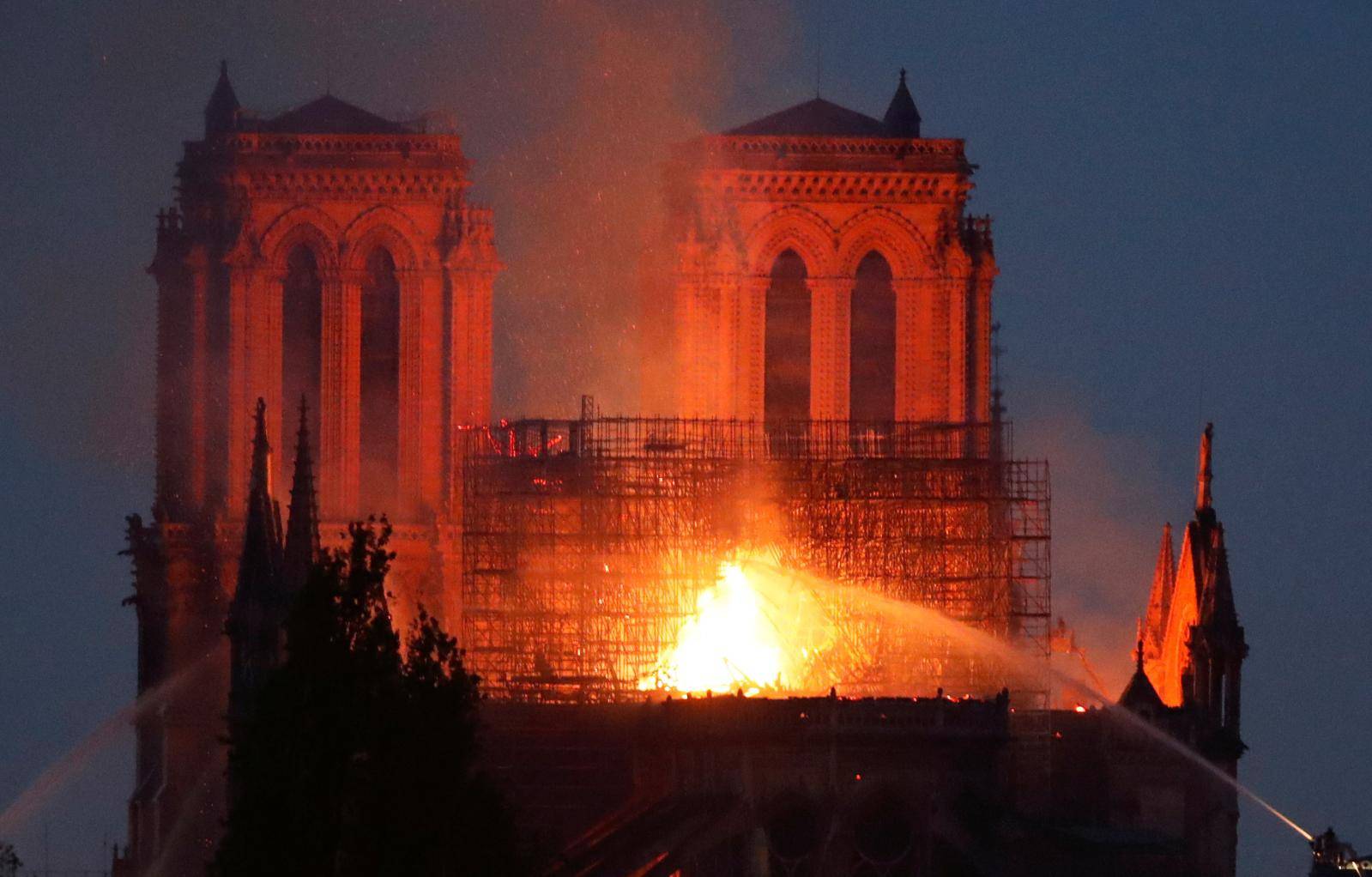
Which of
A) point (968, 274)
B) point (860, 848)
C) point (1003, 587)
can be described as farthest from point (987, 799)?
point (968, 274)

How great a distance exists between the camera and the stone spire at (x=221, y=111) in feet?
307

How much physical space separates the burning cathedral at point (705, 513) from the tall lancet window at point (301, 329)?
0.23 ft

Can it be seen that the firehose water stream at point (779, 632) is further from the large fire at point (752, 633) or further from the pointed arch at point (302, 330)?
the pointed arch at point (302, 330)

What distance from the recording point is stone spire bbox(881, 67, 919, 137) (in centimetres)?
9350

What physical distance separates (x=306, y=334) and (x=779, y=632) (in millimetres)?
11930

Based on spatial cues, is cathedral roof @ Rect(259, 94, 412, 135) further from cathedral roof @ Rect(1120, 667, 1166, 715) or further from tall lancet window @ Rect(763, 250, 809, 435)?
cathedral roof @ Rect(1120, 667, 1166, 715)

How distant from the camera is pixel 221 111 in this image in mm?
93562

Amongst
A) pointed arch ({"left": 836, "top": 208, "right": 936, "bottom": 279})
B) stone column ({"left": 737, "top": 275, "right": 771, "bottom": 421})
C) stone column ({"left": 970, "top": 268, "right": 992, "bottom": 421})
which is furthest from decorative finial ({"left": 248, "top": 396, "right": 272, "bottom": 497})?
stone column ({"left": 970, "top": 268, "right": 992, "bottom": 421})

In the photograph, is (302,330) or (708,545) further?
(302,330)

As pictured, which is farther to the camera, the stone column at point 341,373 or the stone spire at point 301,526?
the stone column at point 341,373

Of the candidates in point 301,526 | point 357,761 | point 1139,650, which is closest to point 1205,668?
point 1139,650

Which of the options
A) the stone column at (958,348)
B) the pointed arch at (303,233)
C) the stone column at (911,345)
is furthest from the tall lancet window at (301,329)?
the stone column at (958,348)

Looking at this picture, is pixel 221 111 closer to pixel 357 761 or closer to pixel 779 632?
pixel 779 632

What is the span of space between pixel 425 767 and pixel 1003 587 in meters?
33.0
